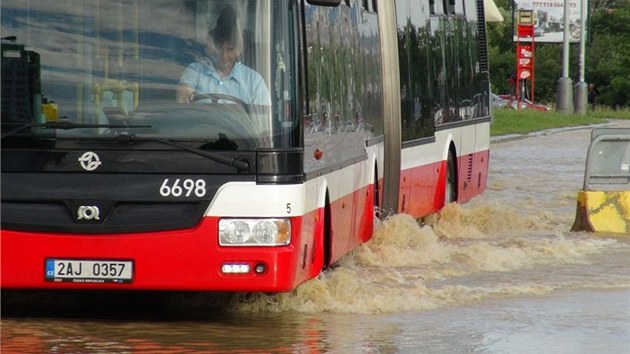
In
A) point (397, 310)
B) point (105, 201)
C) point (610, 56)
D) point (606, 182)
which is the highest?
point (105, 201)

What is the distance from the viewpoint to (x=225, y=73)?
10828mm

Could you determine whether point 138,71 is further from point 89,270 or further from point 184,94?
point 89,270

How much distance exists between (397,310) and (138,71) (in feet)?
8.28

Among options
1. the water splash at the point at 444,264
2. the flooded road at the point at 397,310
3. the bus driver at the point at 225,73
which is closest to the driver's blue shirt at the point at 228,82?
the bus driver at the point at 225,73

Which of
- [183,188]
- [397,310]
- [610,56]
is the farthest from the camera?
[610,56]

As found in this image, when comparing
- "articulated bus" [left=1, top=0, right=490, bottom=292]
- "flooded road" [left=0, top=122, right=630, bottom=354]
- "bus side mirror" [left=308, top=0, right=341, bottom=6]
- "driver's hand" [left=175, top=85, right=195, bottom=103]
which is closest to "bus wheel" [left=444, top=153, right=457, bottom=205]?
"flooded road" [left=0, top=122, right=630, bottom=354]

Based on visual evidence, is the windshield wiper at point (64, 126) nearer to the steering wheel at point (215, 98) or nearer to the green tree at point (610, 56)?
the steering wheel at point (215, 98)

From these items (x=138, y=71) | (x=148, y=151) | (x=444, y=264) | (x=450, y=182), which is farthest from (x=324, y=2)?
(x=450, y=182)

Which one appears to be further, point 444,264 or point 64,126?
point 444,264

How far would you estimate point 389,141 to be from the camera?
1647 cm

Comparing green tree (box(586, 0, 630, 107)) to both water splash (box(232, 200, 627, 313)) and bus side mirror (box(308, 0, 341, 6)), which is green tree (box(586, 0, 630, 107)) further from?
bus side mirror (box(308, 0, 341, 6))

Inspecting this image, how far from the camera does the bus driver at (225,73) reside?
10820mm

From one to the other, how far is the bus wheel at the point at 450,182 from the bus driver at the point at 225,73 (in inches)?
362

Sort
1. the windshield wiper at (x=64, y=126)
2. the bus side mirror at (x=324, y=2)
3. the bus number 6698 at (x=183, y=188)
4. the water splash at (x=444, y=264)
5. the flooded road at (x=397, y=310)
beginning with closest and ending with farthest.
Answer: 1. the flooded road at (x=397, y=310)
2. the bus number 6698 at (x=183, y=188)
3. the windshield wiper at (x=64, y=126)
4. the bus side mirror at (x=324, y=2)
5. the water splash at (x=444, y=264)
